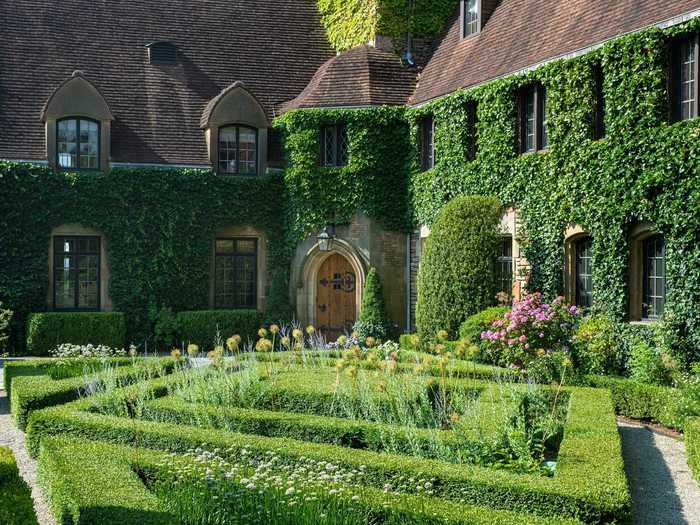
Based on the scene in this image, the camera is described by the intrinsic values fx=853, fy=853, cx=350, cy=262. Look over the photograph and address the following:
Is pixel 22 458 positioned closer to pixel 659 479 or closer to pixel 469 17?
pixel 659 479

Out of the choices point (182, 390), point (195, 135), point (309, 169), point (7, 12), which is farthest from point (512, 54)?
point (7, 12)

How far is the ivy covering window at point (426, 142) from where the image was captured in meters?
22.1

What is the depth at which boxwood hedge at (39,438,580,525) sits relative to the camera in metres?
6.98

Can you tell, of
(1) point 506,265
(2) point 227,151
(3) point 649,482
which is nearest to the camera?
(3) point 649,482

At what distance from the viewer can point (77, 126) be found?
73.5 feet

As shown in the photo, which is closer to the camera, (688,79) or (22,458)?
(22,458)

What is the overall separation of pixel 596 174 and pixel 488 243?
9.10 feet

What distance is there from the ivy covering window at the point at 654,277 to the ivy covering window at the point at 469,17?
29.8ft

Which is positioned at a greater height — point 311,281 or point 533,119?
point 533,119

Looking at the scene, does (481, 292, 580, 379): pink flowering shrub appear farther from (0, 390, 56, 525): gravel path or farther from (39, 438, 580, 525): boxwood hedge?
(0, 390, 56, 525): gravel path

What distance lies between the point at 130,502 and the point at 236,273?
54.6ft

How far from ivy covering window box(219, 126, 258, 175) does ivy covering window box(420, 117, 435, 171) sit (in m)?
4.75

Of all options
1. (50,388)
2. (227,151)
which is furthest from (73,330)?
(50,388)

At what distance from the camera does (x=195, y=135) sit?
23.7 m
